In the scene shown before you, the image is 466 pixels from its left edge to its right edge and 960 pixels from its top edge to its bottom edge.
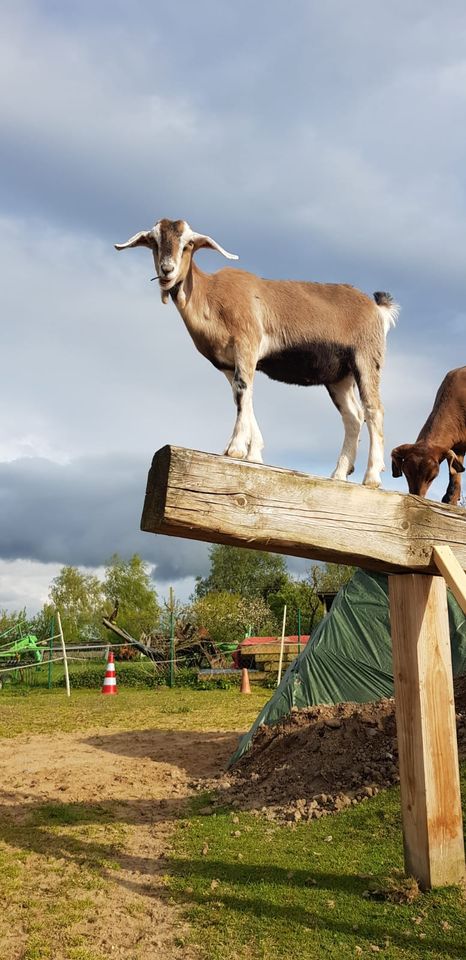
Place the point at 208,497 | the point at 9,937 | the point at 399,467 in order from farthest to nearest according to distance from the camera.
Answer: the point at 399,467, the point at 9,937, the point at 208,497

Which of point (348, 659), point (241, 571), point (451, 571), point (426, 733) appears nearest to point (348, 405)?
point (451, 571)

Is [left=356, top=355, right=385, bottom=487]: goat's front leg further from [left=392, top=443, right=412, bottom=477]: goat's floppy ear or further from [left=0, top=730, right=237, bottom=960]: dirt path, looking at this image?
[left=0, top=730, right=237, bottom=960]: dirt path

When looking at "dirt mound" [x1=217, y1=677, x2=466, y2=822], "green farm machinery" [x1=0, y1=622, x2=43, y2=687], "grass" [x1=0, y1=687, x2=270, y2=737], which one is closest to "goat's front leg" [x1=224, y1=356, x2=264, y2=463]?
"dirt mound" [x1=217, y1=677, x2=466, y2=822]

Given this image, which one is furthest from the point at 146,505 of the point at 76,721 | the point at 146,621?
the point at 146,621

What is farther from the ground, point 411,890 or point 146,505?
point 146,505

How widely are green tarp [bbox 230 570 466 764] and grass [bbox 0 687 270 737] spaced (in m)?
3.70

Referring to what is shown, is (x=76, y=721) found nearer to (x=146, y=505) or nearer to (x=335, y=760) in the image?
(x=335, y=760)

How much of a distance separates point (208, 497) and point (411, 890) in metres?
3.22

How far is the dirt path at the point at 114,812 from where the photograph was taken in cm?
503

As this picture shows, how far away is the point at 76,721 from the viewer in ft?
46.5

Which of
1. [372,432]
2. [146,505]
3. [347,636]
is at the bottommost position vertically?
[347,636]

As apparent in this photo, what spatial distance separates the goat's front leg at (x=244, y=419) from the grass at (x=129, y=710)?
9.95 meters

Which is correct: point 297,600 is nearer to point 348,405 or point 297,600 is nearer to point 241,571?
point 241,571

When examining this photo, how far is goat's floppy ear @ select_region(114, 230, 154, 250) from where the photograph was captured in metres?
3.32
